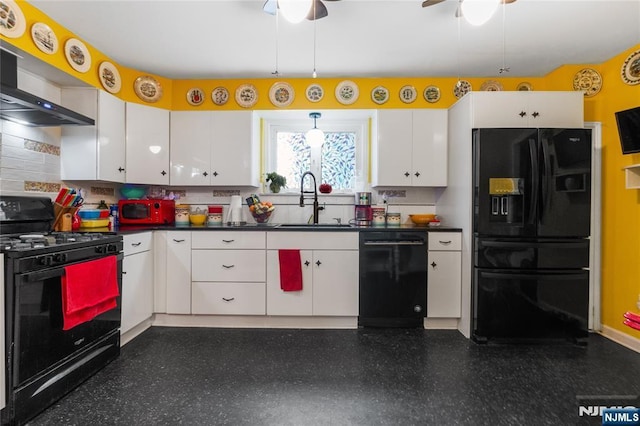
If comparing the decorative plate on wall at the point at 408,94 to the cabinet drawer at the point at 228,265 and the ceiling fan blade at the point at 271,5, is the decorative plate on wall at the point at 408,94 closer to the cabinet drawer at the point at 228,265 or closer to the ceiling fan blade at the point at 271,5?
the ceiling fan blade at the point at 271,5

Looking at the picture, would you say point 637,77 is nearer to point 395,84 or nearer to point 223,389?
point 395,84

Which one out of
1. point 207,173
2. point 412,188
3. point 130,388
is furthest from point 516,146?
point 130,388

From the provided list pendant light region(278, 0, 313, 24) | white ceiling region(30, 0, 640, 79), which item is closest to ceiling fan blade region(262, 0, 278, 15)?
white ceiling region(30, 0, 640, 79)

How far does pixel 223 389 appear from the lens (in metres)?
1.94

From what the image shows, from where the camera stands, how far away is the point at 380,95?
3.42 meters

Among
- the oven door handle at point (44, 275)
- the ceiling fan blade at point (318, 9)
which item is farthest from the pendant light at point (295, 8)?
the oven door handle at point (44, 275)

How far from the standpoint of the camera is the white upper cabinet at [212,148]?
10.8ft

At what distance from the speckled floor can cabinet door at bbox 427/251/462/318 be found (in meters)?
0.21

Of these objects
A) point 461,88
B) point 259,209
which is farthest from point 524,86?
point 259,209

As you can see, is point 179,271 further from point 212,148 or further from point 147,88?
point 147,88

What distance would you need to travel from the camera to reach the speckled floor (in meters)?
1.70

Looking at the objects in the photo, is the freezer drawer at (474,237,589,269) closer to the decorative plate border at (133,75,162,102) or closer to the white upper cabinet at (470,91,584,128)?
the white upper cabinet at (470,91,584,128)

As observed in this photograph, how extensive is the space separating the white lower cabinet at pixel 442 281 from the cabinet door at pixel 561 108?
130 cm

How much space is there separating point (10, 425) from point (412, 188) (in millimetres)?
3362
